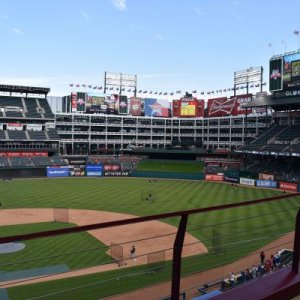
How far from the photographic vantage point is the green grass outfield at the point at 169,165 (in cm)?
9040

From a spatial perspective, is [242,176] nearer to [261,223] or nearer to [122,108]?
[261,223]

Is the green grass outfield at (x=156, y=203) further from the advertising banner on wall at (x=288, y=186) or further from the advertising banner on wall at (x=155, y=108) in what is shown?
the advertising banner on wall at (x=155, y=108)

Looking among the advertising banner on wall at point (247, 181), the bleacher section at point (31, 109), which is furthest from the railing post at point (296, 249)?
the bleacher section at point (31, 109)

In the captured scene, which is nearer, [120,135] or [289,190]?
[289,190]

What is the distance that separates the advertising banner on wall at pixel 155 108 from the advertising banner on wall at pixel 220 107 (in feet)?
52.0

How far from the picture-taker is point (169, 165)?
9856 cm

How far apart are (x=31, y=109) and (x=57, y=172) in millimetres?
25541

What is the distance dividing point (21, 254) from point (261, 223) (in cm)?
2170

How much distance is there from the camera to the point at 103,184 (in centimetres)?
6850

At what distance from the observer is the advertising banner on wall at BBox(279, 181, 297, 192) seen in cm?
5807

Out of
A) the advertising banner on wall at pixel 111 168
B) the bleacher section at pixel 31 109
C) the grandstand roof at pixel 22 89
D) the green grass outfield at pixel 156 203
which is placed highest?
the grandstand roof at pixel 22 89

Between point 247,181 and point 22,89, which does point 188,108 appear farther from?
point 247,181

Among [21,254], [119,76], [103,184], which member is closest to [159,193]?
[103,184]

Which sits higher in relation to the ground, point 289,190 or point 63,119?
point 63,119
